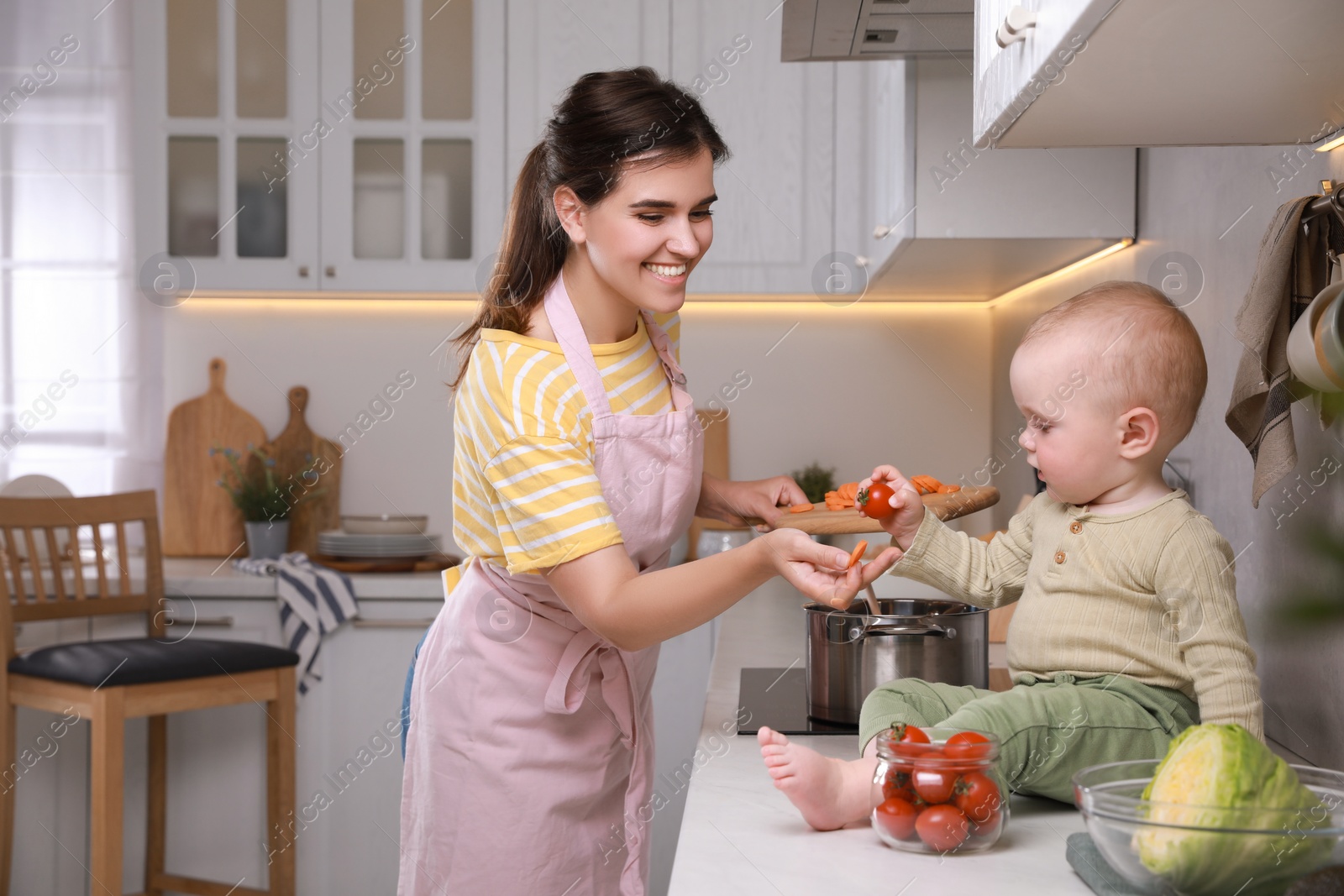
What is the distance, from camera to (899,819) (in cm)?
73

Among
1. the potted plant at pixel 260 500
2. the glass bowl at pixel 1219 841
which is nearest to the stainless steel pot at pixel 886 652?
the glass bowl at pixel 1219 841

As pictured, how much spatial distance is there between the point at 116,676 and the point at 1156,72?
205 cm

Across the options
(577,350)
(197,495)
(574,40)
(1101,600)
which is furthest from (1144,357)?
(197,495)

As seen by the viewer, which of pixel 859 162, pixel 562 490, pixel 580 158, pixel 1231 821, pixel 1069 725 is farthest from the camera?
pixel 859 162

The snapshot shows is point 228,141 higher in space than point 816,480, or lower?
higher

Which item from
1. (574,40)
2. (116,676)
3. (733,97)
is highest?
(574,40)

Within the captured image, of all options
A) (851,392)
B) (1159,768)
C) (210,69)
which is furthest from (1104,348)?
(210,69)

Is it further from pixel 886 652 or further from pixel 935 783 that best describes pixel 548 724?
pixel 935 783

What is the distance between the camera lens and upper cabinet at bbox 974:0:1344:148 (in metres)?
0.58

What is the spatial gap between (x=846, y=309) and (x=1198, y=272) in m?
1.66

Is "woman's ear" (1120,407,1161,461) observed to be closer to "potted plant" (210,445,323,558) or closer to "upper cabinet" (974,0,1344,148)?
"upper cabinet" (974,0,1344,148)

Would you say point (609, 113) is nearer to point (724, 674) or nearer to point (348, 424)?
point (724, 674)

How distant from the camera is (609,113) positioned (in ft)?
3.46

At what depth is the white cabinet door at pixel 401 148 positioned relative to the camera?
2652 mm
